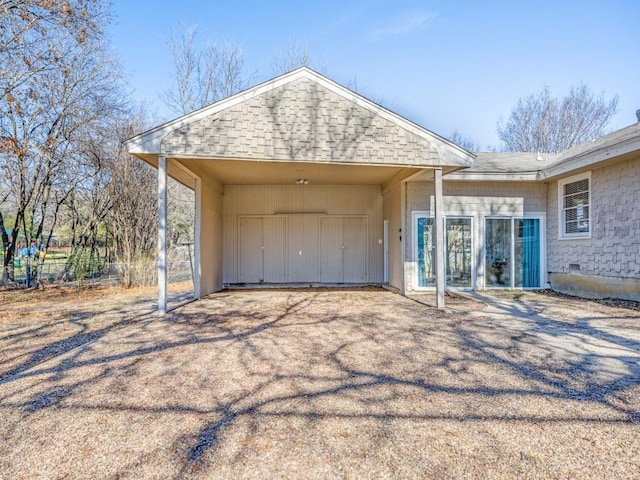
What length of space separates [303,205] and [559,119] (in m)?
20.0

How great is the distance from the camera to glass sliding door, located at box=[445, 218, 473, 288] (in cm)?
902

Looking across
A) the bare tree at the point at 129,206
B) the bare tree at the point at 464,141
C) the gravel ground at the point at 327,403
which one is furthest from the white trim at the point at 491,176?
the bare tree at the point at 464,141

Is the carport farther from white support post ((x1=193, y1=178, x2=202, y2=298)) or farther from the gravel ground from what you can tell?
the gravel ground

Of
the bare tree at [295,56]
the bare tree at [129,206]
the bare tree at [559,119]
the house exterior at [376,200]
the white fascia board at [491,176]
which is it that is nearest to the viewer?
the house exterior at [376,200]

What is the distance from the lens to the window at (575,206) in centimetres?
810

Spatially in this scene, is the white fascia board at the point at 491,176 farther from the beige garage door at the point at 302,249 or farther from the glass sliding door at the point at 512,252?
the beige garage door at the point at 302,249

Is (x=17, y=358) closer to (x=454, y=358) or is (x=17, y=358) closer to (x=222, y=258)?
(x=454, y=358)

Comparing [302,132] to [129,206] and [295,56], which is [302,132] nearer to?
[129,206]

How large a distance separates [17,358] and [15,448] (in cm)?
235

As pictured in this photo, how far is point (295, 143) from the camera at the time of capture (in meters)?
6.29

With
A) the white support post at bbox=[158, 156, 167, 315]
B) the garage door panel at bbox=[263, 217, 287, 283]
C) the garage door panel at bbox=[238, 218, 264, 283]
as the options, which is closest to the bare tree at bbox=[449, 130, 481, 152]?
the garage door panel at bbox=[263, 217, 287, 283]

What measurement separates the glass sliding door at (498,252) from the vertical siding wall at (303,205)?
2919 mm

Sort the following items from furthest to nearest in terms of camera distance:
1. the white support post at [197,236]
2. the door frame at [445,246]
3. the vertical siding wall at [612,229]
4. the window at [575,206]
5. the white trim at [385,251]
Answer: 1. the white trim at [385,251]
2. the door frame at [445,246]
3. the window at [575,206]
4. the white support post at [197,236]
5. the vertical siding wall at [612,229]

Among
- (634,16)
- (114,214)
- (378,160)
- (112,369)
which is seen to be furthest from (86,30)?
(634,16)
